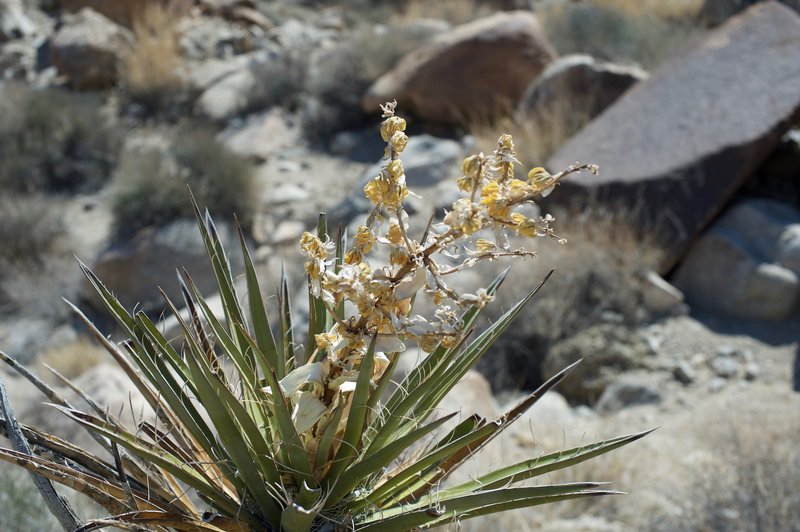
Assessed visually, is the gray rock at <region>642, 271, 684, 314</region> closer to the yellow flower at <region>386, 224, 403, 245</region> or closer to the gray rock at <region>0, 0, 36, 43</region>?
the yellow flower at <region>386, 224, 403, 245</region>

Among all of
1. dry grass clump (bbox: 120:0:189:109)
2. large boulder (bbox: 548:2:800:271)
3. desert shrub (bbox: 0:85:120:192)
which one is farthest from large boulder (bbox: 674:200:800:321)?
dry grass clump (bbox: 120:0:189:109)

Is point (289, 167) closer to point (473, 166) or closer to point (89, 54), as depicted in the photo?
point (89, 54)

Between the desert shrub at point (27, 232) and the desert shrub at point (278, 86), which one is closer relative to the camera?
the desert shrub at point (27, 232)

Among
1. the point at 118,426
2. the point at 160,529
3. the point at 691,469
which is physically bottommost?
the point at 691,469

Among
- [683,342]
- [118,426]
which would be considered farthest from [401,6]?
[118,426]

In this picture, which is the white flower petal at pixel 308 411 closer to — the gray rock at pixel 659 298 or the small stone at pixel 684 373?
the small stone at pixel 684 373

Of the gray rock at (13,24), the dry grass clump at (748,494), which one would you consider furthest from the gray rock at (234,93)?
the dry grass clump at (748,494)

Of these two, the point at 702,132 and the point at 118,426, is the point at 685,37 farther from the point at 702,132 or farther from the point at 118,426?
the point at 118,426
